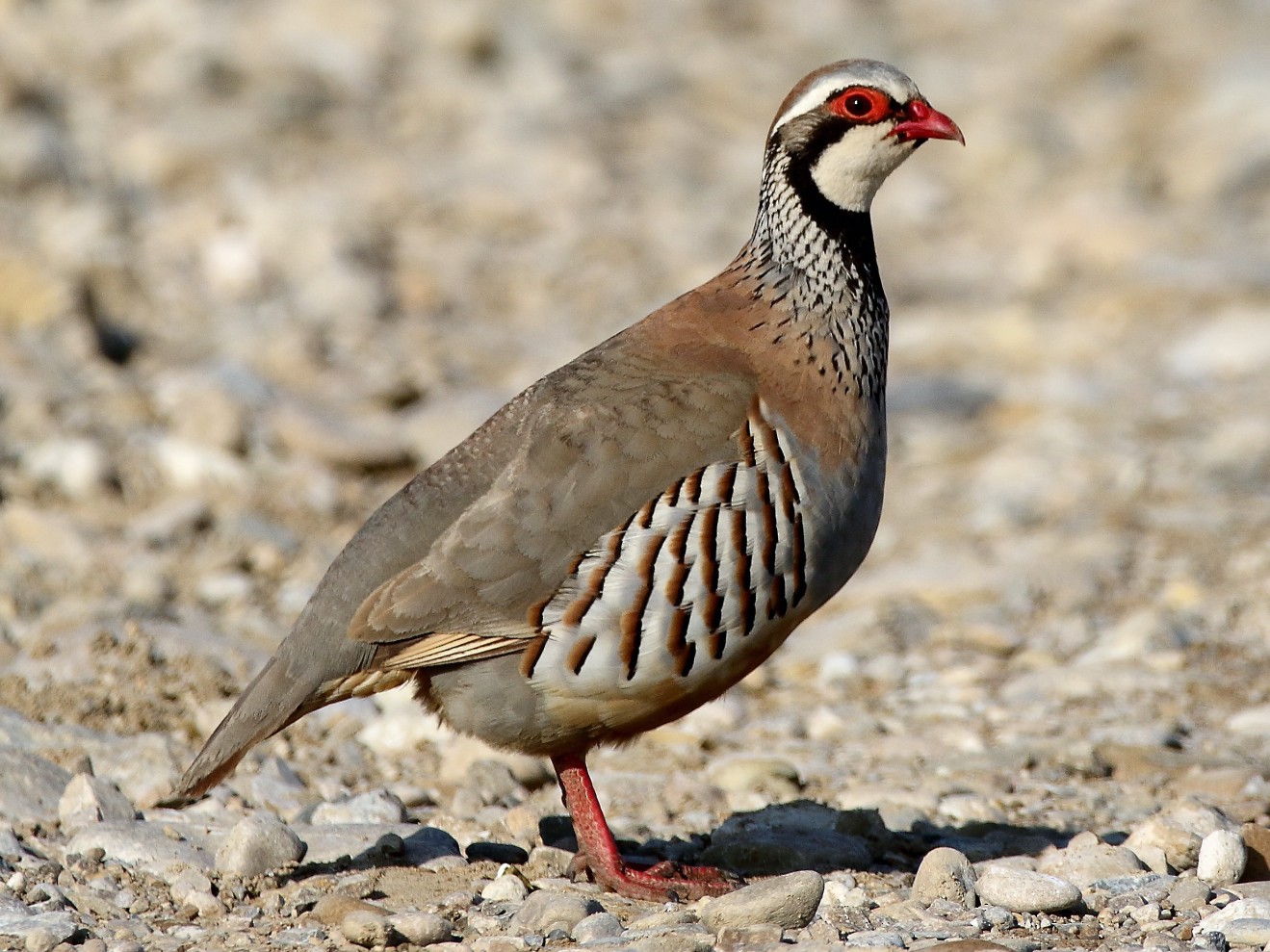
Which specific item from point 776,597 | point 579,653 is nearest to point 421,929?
point 579,653

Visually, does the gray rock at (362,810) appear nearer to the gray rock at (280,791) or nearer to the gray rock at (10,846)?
the gray rock at (280,791)

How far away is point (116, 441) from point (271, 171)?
4792 millimetres

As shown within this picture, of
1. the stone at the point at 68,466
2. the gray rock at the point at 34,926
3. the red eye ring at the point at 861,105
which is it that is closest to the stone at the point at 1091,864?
the red eye ring at the point at 861,105

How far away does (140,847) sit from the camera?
198 inches

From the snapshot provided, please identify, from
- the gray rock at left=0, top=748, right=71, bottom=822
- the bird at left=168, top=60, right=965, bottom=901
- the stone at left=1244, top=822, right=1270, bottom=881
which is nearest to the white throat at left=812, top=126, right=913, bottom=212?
the bird at left=168, top=60, right=965, bottom=901

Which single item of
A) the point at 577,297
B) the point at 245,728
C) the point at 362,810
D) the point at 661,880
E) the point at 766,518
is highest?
the point at 577,297

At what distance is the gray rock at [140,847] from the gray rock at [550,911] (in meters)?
0.97

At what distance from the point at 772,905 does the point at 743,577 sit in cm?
93

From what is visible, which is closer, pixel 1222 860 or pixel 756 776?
pixel 1222 860

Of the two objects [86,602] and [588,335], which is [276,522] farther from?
[588,335]

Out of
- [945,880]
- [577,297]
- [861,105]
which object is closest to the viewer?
[945,880]

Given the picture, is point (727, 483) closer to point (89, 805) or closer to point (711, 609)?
point (711, 609)

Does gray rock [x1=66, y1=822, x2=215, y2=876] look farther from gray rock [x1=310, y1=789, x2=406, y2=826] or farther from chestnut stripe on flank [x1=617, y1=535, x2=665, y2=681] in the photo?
chestnut stripe on flank [x1=617, y1=535, x2=665, y2=681]

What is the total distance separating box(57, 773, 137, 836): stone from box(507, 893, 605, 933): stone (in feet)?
4.48
